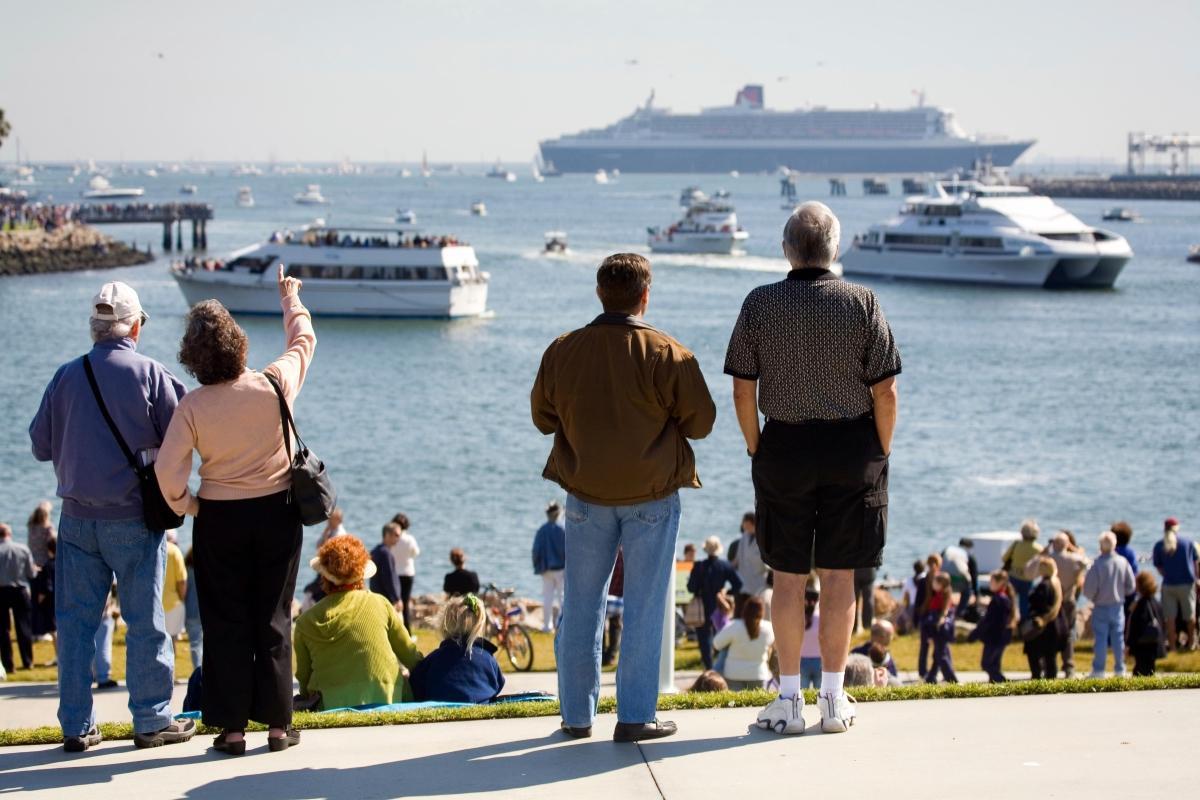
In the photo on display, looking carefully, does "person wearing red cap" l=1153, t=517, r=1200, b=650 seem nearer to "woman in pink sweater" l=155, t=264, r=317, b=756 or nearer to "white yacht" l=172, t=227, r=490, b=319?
"woman in pink sweater" l=155, t=264, r=317, b=756

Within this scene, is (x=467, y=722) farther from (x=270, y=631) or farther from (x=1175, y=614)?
(x=1175, y=614)

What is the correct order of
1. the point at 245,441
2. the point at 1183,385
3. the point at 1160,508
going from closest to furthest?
the point at 245,441 → the point at 1160,508 → the point at 1183,385

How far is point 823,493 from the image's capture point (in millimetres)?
5074

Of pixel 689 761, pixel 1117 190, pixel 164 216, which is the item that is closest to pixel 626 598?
pixel 689 761

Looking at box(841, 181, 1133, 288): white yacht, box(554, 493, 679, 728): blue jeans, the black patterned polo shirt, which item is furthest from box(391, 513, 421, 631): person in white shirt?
box(841, 181, 1133, 288): white yacht

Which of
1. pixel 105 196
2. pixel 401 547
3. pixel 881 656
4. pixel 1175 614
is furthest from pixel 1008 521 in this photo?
pixel 105 196

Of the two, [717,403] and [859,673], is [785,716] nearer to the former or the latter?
[859,673]

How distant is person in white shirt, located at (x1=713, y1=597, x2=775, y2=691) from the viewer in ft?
29.3

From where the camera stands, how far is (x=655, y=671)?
5.13 metres

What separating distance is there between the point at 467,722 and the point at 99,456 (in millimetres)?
1548

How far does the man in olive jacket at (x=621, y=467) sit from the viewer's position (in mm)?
4980

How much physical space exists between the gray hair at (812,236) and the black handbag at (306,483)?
1.60 meters

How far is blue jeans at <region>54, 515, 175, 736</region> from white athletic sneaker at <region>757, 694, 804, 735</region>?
1.93 meters

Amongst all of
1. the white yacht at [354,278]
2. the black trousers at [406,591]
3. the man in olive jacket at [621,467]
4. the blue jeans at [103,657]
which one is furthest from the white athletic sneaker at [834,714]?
the white yacht at [354,278]
